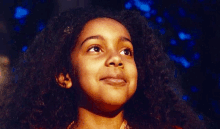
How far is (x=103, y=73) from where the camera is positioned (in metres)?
1.42

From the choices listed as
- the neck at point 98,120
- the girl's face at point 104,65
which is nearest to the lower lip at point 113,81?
the girl's face at point 104,65

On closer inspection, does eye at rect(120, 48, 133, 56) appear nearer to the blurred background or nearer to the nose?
the nose

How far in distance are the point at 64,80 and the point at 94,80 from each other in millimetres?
265

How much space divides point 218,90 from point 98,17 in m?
1.72

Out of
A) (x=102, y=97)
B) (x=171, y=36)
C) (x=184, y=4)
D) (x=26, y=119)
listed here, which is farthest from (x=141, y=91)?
(x=184, y=4)

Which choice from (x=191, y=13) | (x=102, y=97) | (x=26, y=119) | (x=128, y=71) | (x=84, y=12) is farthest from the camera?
(x=191, y=13)

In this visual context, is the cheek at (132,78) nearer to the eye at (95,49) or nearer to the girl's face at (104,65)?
the girl's face at (104,65)

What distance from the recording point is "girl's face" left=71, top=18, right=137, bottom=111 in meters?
1.41

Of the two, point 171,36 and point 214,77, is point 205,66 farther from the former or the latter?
point 171,36

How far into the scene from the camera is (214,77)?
2.89 meters

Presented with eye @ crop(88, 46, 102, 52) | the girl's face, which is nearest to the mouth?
the girl's face

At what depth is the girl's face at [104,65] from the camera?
1412mm

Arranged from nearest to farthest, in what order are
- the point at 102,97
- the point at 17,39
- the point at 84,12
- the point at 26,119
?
the point at 102,97
the point at 26,119
the point at 84,12
the point at 17,39

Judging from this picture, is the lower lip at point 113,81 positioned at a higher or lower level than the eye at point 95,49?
lower
